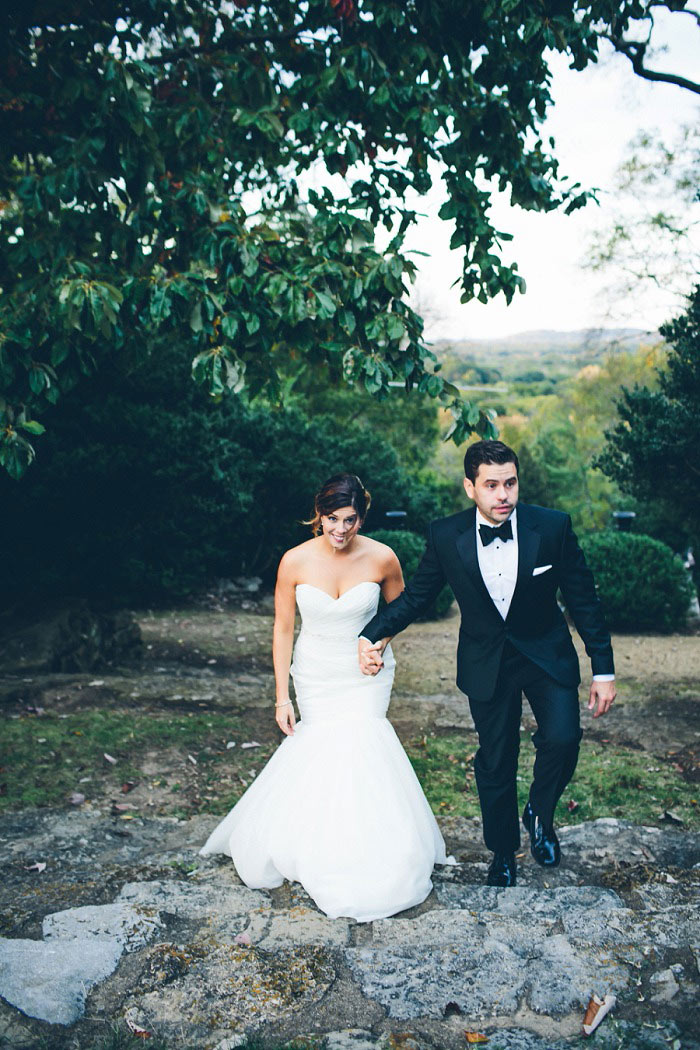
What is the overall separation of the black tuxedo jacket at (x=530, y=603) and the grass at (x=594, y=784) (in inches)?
78.5

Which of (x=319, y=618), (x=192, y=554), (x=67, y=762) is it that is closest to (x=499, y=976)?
(x=319, y=618)

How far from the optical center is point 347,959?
374 centimetres

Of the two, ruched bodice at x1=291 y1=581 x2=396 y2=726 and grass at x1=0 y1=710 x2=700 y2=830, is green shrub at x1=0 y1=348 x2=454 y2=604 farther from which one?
ruched bodice at x1=291 y1=581 x2=396 y2=726

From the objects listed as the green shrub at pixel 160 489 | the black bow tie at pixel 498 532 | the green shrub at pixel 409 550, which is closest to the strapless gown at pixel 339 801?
the black bow tie at pixel 498 532

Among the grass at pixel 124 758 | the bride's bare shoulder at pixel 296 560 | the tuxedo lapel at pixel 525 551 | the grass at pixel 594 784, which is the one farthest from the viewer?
the grass at pixel 124 758

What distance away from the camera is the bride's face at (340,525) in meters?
4.67

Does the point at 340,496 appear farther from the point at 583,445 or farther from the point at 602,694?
the point at 583,445

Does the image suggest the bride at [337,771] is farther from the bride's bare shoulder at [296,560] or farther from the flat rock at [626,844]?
the flat rock at [626,844]

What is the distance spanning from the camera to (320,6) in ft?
22.4

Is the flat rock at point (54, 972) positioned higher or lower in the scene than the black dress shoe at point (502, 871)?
higher

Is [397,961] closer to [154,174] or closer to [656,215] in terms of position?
[154,174]

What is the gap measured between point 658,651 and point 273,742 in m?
6.67

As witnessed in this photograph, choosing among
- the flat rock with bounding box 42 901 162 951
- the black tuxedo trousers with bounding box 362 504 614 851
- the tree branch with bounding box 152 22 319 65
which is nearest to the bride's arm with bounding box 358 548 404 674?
the black tuxedo trousers with bounding box 362 504 614 851

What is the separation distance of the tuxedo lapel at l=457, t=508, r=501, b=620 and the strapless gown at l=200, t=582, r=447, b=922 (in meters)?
0.72
